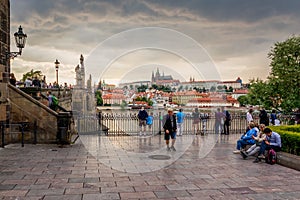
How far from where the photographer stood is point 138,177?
7.87 meters

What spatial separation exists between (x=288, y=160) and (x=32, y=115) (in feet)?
35.7

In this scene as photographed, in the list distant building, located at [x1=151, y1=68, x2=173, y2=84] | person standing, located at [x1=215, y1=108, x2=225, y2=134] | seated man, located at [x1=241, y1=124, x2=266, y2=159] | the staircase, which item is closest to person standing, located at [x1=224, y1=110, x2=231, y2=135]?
person standing, located at [x1=215, y1=108, x2=225, y2=134]

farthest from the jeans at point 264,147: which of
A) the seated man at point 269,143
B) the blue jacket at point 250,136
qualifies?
the blue jacket at point 250,136

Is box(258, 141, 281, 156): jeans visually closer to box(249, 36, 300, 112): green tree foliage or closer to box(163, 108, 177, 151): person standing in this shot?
box(163, 108, 177, 151): person standing

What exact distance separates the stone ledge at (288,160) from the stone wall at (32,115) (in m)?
9.59

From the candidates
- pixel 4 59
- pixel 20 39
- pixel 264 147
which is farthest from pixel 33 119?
pixel 264 147

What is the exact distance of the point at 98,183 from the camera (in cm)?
726

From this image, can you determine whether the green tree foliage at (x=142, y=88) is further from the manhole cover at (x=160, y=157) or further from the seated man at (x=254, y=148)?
the seated man at (x=254, y=148)

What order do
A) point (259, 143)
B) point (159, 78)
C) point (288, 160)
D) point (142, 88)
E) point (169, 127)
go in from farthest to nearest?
point (169, 127) < point (142, 88) < point (159, 78) < point (259, 143) < point (288, 160)

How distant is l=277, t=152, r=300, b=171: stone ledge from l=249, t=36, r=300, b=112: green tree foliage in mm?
15568

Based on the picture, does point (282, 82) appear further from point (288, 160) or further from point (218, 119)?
point (288, 160)

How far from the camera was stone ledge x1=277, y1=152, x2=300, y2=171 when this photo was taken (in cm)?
890

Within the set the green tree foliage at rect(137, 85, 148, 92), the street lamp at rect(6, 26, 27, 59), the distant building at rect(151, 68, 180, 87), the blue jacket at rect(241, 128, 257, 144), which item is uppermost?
the street lamp at rect(6, 26, 27, 59)

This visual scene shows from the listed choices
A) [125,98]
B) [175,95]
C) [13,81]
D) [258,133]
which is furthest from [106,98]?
[13,81]
